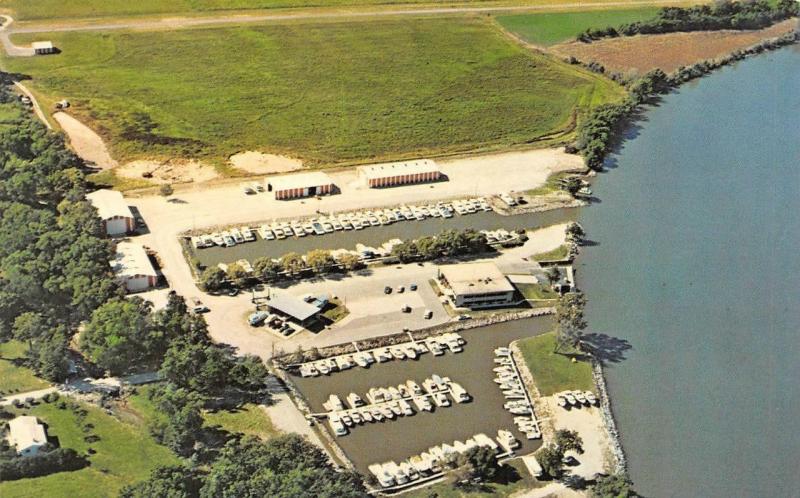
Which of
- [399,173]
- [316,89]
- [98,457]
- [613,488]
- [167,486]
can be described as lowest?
[613,488]

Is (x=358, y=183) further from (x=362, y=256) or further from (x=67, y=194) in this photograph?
(x=67, y=194)

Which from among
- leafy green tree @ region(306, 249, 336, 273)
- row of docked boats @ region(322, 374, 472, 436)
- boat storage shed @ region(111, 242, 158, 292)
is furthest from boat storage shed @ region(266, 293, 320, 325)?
boat storage shed @ region(111, 242, 158, 292)

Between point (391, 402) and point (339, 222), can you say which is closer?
point (391, 402)

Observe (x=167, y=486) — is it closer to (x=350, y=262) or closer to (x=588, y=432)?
→ (x=588, y=432)

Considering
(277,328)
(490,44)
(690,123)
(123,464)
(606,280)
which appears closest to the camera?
(123,464)

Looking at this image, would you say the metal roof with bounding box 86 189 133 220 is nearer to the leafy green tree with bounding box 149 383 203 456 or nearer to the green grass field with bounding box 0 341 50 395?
the green grass field with bounding box 0 341 50 395

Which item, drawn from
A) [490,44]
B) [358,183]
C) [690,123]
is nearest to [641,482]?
[358,183]

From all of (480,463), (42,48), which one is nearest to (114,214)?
(480,463)
